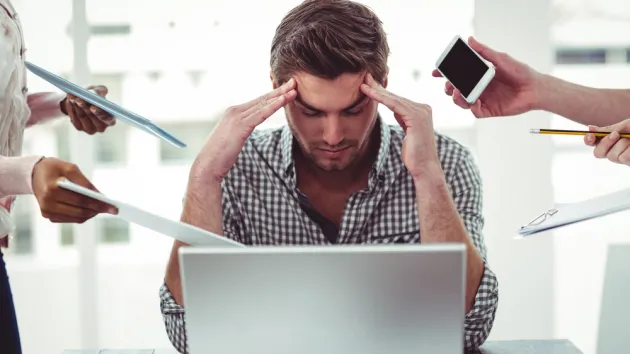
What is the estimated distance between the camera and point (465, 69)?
5.20ft

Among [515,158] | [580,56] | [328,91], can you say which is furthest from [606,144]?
[580,56]

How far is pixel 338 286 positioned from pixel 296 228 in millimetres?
918

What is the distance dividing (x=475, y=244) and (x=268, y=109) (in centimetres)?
58

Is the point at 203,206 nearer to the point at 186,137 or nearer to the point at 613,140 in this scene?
the point at 613,140

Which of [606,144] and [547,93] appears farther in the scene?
[547,93]

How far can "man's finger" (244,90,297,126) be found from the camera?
5.04ft

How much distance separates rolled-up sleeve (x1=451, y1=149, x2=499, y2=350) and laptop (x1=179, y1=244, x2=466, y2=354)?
26.2 inches

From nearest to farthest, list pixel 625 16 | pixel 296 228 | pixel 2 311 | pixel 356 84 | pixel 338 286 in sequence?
pixel 338 286
pixel 2 311
pixel 356 84
pixel 296 228
pixel 625 16

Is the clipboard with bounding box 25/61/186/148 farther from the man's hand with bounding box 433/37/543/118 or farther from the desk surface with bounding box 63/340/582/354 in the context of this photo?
the man's hand with bounding box 433/37/543/118

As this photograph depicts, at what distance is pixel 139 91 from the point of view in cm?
352

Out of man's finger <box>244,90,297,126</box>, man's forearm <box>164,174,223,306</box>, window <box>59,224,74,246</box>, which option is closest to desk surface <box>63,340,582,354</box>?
man's forearm <box>164,174,223,306</box>

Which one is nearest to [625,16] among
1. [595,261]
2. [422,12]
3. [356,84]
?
[422,12]

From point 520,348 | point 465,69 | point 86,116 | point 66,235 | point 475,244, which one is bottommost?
point 66,235

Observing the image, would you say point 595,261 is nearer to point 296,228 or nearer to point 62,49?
point 296,228
